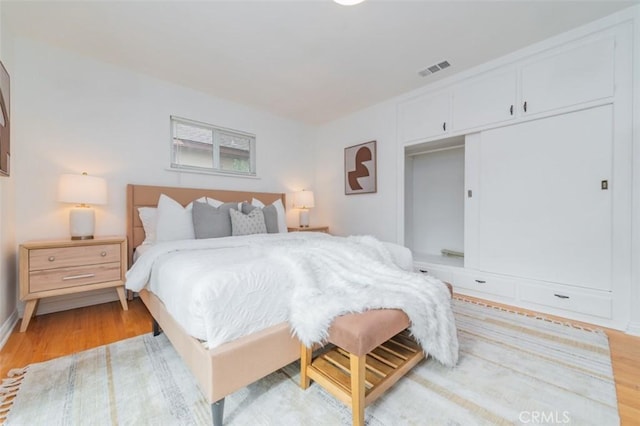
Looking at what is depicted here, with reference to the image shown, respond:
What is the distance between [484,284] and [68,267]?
390cm

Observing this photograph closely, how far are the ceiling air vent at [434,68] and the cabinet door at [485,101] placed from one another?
1.02 feet

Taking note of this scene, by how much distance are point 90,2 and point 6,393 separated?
8.34 feet

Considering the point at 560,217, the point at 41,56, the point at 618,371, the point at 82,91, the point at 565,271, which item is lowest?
the point at 618,371

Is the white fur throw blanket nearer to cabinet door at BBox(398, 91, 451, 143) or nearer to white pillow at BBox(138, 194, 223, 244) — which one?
white pillow at BBox(138, 194, 223, 244)

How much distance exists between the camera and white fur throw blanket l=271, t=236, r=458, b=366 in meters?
1.27

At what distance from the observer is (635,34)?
195cm

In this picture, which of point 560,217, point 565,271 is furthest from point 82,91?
point 565,271

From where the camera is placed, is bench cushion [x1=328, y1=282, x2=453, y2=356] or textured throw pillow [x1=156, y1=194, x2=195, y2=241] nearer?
bench cushion [x1=328, y1=282, x2=453, y2=356]

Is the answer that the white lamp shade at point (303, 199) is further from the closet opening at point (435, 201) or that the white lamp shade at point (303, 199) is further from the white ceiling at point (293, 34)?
the white ceiling at point (293, 34)

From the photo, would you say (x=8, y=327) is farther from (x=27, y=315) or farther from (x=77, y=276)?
(x=77, y=276)

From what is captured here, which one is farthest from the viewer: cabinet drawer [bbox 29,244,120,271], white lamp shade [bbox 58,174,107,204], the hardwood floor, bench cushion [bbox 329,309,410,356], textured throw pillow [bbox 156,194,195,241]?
textured throw pillow [bbox 156,194,195,241]

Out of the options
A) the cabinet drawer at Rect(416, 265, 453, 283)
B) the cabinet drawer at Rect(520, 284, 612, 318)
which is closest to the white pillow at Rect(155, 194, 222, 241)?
the cabinet drawer at Rect(416, 265, 453, 283)

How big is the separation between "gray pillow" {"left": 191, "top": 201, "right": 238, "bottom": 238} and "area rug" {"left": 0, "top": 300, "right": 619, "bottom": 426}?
1045 mm

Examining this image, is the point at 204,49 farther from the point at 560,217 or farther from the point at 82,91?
the point at 560,217
